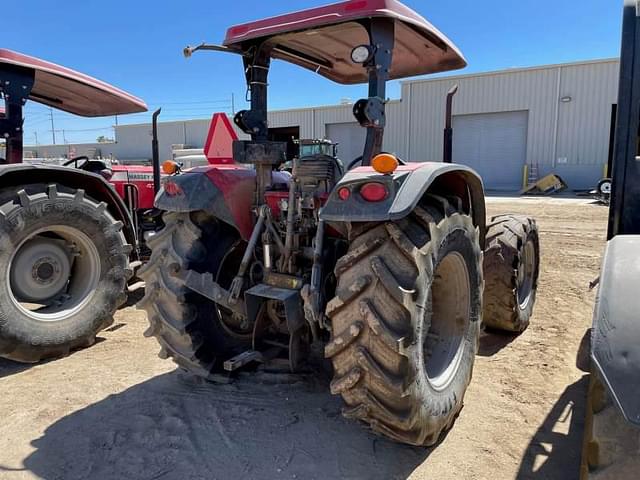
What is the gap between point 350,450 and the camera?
9.21ft

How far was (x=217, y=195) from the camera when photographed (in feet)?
10.9

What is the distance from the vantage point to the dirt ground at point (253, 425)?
2.67 metres

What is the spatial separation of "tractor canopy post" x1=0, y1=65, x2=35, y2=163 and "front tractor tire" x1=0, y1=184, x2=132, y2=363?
110cm

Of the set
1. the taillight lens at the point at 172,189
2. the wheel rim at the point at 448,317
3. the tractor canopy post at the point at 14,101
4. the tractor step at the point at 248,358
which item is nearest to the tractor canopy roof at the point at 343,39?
the taillight lens at the point at 172,189

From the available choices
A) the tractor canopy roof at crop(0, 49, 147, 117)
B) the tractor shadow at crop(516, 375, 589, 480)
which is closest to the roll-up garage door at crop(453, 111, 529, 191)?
the tractor canopy roof at crop(0, 49, 147, 117)

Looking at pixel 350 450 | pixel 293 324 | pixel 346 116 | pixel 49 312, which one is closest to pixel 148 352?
pixel 49 312

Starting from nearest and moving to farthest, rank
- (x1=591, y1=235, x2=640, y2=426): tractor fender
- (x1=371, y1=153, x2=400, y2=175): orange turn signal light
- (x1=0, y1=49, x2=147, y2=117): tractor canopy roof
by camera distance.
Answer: (x1=591, y1=235, x2=640, y2=426): tractor fender → (x1=371, y1=153, x2=400, y2=175): orange turn signal light → (x1=0, y1=49, x2=147, y2=117): tractor canopy roof

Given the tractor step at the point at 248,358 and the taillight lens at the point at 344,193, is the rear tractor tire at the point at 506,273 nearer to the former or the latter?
the tractor step at the point at 248,358

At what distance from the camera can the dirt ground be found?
2666 millimetres

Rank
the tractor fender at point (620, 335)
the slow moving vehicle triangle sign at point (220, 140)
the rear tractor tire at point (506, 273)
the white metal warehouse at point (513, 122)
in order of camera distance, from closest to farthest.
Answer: the tractor fender at point (620, 335) < the rear tractor tire at point (506, 273) < the slow moving vehicle triangle sign at point (220, 140) < the white metal warehouse at point (513, 122)

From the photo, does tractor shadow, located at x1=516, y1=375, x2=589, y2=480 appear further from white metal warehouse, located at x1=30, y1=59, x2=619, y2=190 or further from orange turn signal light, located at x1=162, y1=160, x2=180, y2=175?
white metal warehouse, located at x1=30, y1=59, x2=619, y2=190

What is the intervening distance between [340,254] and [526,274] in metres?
2.49

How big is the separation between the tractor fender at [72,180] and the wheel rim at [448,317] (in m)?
3.35

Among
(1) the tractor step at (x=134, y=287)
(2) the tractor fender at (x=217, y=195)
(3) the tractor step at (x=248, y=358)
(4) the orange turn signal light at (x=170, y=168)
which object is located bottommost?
(1) the tractor step at (x=134, y=287)
